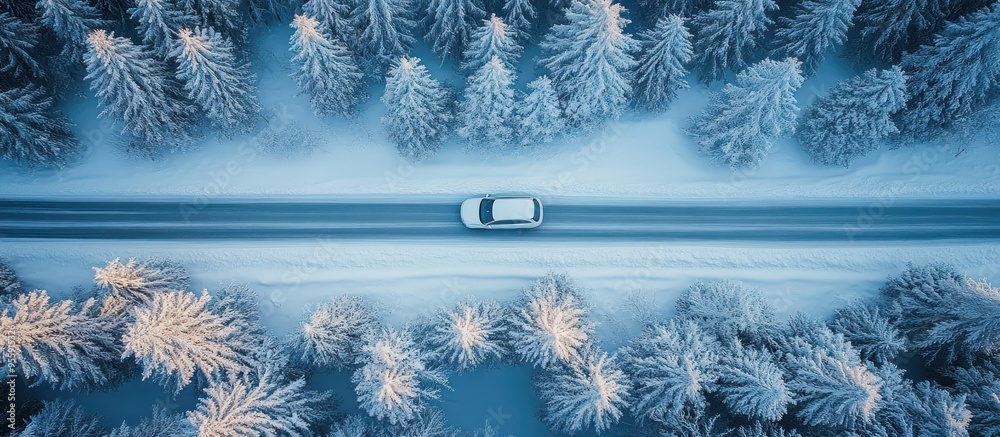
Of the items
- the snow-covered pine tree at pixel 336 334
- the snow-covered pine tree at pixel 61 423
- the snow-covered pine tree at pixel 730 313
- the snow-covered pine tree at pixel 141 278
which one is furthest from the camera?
the snow-covered pine tree at pixel 730 313

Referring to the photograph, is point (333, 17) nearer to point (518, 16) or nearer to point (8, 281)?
point (518, 16)

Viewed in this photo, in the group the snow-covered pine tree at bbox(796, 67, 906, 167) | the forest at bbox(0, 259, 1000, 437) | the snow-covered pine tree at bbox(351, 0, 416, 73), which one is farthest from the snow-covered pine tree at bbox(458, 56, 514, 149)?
the snow-covered pine tree at bbox(796, 67, 906, 167)

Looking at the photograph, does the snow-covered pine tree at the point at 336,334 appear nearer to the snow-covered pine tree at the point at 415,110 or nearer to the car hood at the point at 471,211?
the car hood at the point at 471,211

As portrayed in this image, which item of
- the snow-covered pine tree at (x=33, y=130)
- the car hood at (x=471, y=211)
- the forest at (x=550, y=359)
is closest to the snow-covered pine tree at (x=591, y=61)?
the car hood at (x=471, y=211)

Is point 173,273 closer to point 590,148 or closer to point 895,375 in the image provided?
point 590,148

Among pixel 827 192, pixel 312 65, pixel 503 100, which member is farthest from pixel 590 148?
pixel 312 65

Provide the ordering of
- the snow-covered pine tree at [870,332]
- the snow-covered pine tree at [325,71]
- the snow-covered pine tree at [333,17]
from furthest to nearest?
the snow-covered pine tree at [333,17] < the snow-covered pine tree at [325,71] < the snow-covered pine tree at [870,332]

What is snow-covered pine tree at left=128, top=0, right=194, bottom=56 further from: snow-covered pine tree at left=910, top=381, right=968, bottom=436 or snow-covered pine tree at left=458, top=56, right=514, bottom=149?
snow-covered pine tree at left=910, top=381, right=968, bottom=436
